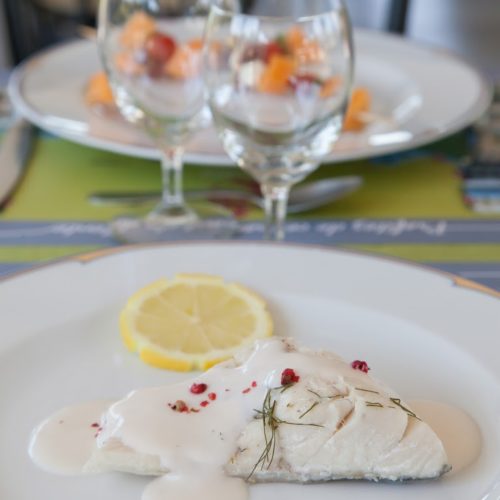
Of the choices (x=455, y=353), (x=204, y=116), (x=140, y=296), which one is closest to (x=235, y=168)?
(x=204, y=116)

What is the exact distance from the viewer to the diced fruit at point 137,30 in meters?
1.23

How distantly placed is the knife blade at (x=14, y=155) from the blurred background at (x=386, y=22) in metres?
0.69

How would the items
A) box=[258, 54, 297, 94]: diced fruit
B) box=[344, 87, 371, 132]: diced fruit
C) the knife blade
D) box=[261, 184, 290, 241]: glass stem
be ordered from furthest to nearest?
box=[344, 87, 371, 132]: diced fruit → the knife blade → box=[261, 184, 290, 241]: glass stem → box=[258, 54, 297, 94]: diced fruit

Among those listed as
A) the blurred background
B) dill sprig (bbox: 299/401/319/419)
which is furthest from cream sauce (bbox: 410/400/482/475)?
the blurred background

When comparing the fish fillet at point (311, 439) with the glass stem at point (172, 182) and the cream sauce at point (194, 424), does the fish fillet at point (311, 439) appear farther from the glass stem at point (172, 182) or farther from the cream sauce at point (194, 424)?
the glass stem at point (172, 182)

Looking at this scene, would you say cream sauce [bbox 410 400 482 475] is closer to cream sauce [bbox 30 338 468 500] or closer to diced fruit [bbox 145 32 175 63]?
cream sauce [bbox 30 338 468 500]

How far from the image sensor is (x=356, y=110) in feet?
4.84

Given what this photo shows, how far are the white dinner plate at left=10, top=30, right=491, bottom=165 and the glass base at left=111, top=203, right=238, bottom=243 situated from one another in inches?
3.1

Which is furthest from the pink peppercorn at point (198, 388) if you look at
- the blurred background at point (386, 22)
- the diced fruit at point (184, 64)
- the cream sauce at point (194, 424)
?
the blurred background at point (386, 22)

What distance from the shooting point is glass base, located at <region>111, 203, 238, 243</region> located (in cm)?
125

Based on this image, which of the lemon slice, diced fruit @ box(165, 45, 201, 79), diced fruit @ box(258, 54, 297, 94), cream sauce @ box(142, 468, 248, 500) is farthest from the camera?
diced fruit @ box(165, 45, 201, 79)

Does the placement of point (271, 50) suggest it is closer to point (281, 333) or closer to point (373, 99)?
point (281, 333)

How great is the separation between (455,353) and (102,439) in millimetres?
368

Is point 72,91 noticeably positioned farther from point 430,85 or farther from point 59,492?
point 59,492
